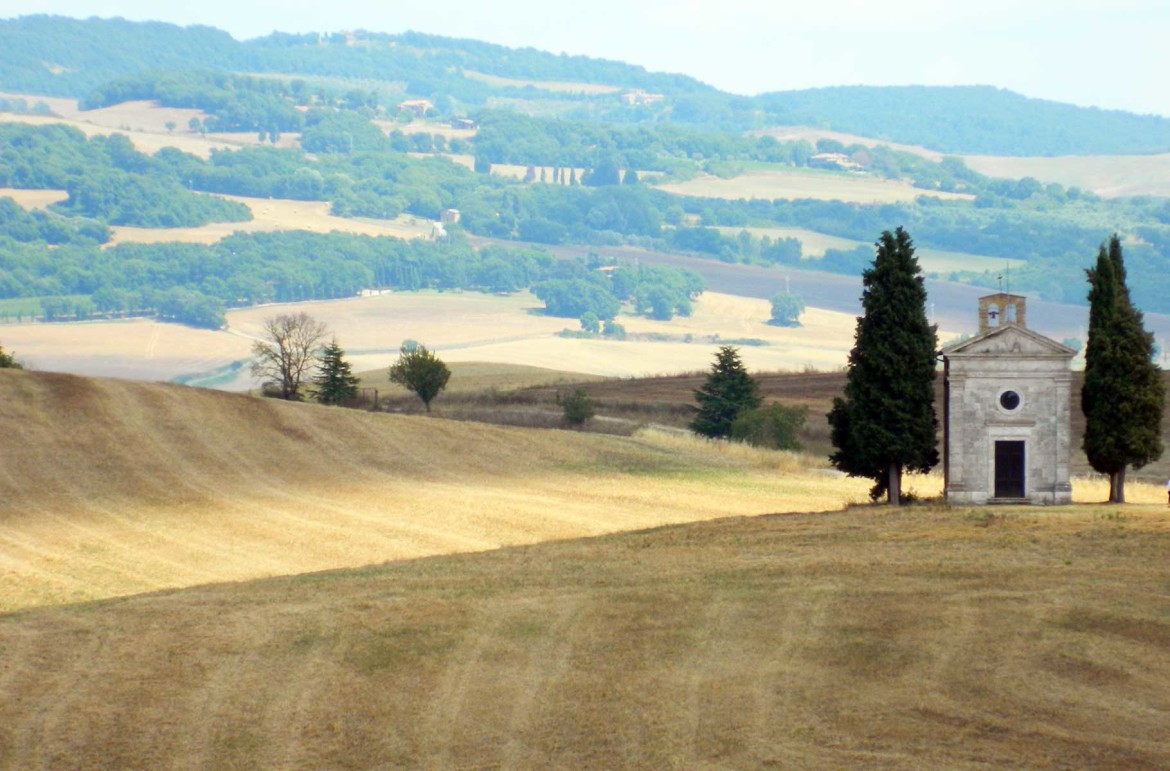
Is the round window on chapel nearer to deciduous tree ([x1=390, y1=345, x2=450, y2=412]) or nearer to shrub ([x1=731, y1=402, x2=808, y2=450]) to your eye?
shrub ([x1=731, y1=402, x2=808, y2=450])

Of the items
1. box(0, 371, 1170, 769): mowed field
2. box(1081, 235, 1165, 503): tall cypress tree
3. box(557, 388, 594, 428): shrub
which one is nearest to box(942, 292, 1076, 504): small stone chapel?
box(1081, 235, 1165, 503): tall cypress tree

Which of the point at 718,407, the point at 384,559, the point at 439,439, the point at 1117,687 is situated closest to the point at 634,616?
the point at 1117,687

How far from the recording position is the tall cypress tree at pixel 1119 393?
166 ft

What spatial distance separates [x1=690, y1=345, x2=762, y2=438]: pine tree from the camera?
95812 mm

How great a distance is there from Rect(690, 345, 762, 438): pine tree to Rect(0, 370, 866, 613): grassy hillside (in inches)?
372

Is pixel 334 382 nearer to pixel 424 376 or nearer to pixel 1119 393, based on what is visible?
pixel 424 376

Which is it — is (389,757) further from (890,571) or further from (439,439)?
(439,439)

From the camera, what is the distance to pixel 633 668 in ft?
93.0

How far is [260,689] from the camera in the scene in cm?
2750

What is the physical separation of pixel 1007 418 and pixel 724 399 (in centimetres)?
4596

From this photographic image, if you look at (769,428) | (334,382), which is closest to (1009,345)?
→ (769,428)

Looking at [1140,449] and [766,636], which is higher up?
[1140,449]

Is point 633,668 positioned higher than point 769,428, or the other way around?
point 769,428

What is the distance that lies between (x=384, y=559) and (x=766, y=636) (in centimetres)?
1975
